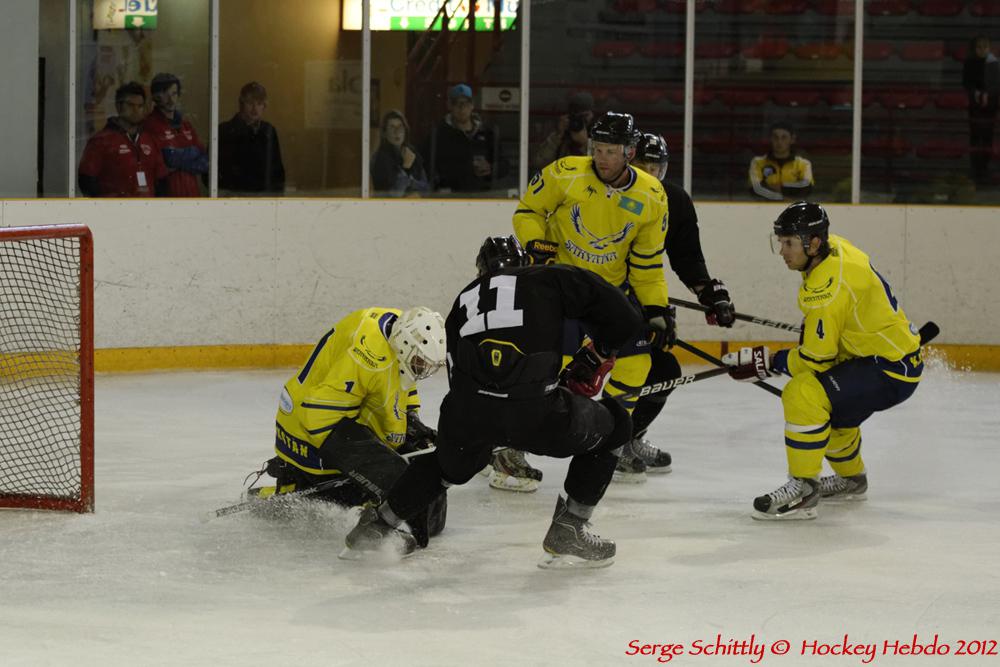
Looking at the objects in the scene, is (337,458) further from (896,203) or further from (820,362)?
(896,203)

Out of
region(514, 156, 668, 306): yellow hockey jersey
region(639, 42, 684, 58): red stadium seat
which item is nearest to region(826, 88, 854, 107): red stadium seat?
region(639, 42, 684, 58): red stadium seat

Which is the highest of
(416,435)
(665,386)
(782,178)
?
(782,178)

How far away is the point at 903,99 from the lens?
25.2ft

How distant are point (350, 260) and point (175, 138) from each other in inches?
39.5

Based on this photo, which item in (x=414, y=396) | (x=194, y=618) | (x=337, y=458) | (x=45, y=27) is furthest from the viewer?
(x=45, y=27)

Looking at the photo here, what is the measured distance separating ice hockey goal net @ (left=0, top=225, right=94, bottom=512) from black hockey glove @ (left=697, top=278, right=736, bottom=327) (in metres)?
1.92

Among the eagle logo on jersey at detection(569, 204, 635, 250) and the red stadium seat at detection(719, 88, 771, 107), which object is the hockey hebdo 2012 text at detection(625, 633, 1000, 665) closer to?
the eagle logo on jersey at detection(569, 204, 635, 250)

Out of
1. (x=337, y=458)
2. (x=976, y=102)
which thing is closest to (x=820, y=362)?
(x=337, y=458)

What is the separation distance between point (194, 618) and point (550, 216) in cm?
201

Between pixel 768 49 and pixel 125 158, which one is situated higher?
pixel 768 49

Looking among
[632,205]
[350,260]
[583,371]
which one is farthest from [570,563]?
[350,260]

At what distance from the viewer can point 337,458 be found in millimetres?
3809

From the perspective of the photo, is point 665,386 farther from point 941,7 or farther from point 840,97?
point 941,7

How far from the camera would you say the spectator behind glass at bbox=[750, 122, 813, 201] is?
24.7 ft
